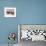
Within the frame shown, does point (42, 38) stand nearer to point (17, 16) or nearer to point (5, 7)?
point (17, 16)

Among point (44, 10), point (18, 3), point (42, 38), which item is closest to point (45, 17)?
point (44, 10)

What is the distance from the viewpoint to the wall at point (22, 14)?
362 centimetres

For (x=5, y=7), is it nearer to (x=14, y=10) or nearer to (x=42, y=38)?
(x=14, y=10)

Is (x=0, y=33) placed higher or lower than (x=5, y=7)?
lower

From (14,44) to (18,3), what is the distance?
1.14 m

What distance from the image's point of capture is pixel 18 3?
3.64 m

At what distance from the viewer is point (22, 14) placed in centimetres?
365

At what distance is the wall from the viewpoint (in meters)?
3.62


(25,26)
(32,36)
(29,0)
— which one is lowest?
(32,36)

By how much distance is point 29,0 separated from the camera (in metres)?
3.65

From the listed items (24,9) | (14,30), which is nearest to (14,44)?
(14,30)

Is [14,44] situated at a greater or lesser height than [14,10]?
lesser

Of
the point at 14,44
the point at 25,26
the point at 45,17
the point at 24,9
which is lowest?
the point at 14,44

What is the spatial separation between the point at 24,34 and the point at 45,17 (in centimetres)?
77
